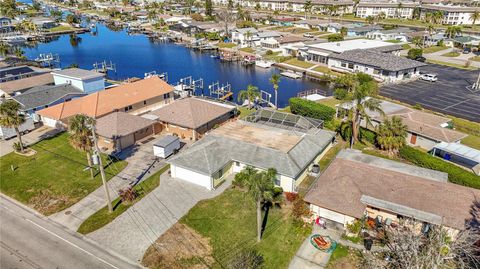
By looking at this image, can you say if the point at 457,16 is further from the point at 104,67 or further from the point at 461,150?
the point at 104,67

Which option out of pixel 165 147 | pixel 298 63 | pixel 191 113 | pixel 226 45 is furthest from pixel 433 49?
pixel 165 147

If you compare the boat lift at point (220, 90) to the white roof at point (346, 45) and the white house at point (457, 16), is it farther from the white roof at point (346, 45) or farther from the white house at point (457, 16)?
the white house at point (457, 16)

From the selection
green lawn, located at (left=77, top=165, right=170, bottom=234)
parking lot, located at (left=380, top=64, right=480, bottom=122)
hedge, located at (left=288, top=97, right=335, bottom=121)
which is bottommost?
→ parking lot, located at (left=380, top=64, right=480, bottom=122)

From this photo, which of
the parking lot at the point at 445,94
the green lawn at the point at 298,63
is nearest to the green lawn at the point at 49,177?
the parking lot at the point at 445,94

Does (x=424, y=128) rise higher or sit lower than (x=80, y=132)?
lower

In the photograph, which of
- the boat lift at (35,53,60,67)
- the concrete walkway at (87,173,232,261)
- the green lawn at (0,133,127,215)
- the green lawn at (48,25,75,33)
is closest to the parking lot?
the concrete walkway at (87,173,232,261)

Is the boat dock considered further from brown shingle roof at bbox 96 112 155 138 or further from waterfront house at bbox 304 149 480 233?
waterfront house at bbox 304 149 480 233
